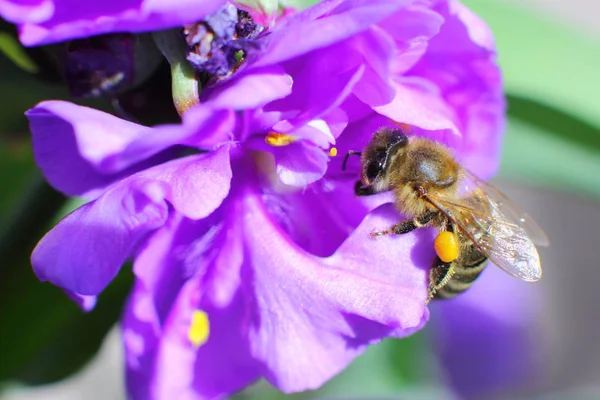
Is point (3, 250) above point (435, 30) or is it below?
below

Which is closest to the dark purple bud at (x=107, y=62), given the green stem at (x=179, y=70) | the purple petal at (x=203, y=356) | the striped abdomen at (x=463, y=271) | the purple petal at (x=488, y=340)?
the green stem at (x=179, y=70)

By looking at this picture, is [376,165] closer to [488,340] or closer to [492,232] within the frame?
[492,232]

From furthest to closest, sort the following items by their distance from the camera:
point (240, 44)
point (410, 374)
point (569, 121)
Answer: point (410, 374), point (569, 121), point (240, 44)

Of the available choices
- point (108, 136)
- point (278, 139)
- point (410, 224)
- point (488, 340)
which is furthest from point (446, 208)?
point (488, 340)

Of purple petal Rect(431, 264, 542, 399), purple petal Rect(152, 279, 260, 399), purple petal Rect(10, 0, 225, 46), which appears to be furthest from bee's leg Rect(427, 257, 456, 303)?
purple petal Rect(431, 264, 542, 399)

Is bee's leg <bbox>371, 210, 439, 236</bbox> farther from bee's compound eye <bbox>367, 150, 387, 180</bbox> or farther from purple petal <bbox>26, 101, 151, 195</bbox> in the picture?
purple petal <bbox>26, 101, 151, 195</bbox>

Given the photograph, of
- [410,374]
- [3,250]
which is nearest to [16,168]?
[3,250]

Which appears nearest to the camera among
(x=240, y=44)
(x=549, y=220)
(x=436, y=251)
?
(x=240, y=44)

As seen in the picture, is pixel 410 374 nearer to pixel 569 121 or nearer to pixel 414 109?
pixel 569 121
